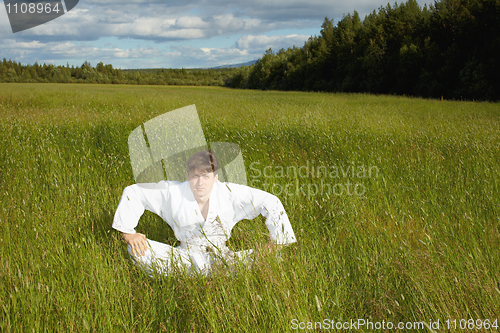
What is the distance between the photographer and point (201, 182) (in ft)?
7.91

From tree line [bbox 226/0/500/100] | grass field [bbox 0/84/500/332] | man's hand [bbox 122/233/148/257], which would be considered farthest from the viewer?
tree line [bbox 226/0/500/100]

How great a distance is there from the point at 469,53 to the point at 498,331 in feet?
99.1

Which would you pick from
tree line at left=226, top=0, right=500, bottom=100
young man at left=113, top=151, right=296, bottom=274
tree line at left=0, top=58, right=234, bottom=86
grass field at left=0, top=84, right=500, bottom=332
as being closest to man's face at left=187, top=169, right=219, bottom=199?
young man at left=113, top=151, right=296, bottom=274

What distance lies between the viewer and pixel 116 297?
185cm

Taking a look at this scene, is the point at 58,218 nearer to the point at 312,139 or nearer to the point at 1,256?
the point at 1,256

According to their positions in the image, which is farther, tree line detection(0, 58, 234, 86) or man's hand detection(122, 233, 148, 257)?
tree line detection(0, 58, 234, 86)

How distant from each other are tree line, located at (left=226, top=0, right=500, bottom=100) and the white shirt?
26.0 m

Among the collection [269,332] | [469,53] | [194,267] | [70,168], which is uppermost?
[469,53]

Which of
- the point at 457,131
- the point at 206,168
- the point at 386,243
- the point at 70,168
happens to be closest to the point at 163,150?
the point at 70,168

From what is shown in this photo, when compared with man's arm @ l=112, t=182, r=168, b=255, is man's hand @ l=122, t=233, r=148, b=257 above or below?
below

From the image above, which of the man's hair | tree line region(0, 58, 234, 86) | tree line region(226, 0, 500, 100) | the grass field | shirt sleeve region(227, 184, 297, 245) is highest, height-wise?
tree line region(0, 58, 234, 86)

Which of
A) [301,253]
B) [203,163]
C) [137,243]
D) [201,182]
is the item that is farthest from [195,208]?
[301,253]

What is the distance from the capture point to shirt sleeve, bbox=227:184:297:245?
7.39 feet

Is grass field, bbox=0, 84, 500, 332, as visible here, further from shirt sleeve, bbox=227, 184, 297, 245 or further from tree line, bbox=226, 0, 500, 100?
tree line, bbox=226, 0, 500, 100
